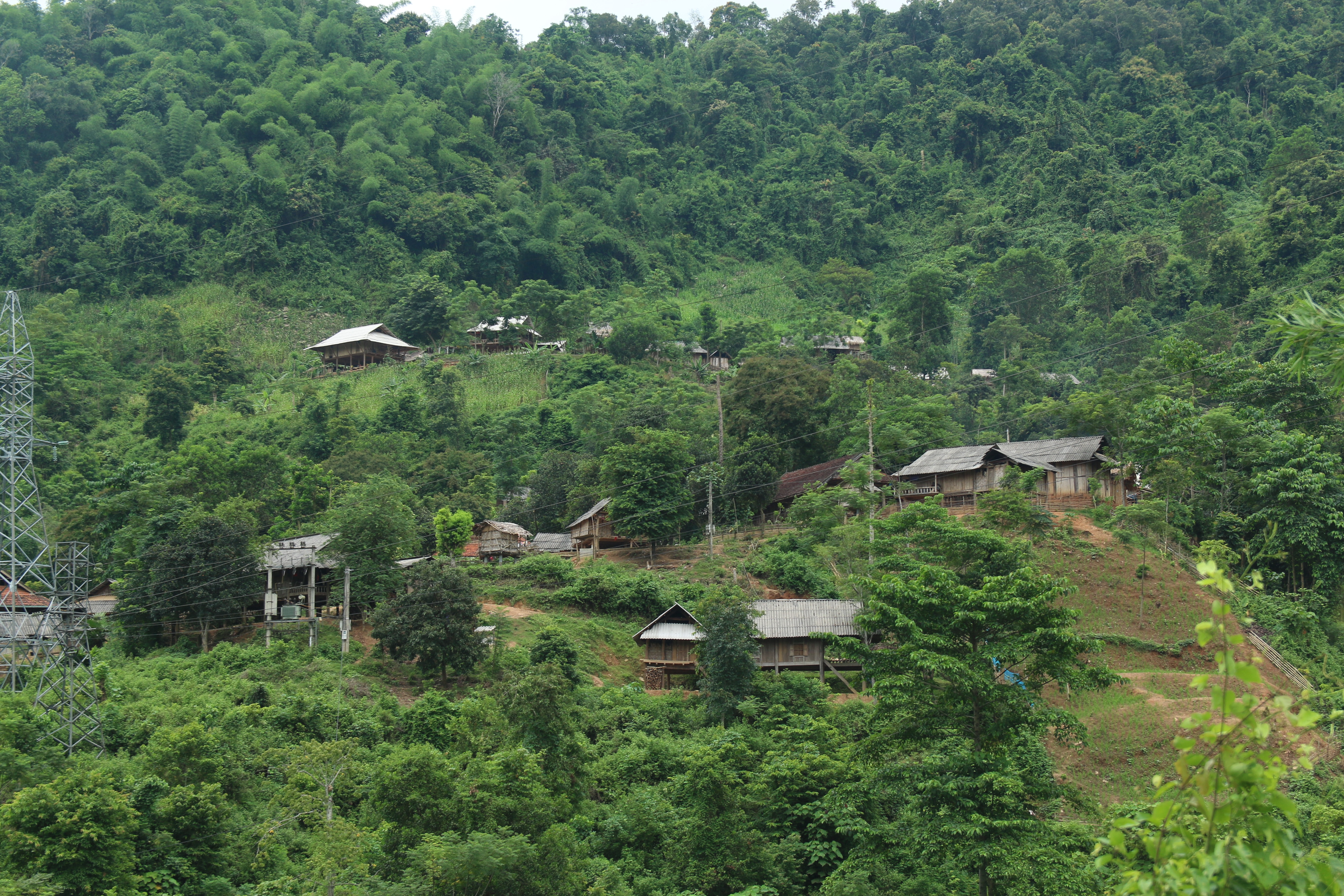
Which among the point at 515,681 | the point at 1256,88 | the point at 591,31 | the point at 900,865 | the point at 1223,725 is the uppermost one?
the point at 591,31

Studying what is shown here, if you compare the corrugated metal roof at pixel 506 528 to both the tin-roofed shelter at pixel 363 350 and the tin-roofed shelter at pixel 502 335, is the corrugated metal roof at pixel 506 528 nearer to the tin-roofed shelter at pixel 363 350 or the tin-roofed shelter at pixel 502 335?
the tin-roofed shelter at pixel 502 335

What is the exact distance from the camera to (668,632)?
98.9ft

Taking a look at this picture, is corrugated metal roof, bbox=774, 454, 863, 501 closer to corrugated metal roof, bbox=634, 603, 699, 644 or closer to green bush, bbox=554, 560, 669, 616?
green bush, bbox=554, 560, 669, 616

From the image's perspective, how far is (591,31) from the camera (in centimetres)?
10156

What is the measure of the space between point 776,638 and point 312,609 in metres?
12.8

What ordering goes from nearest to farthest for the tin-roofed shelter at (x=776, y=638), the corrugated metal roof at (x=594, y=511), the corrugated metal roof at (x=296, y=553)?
1. the tin-roofed shelter at (x=776, y=638)
2. the corrugated metal roof at (x=296, y=553)
3. the corrugated metal roof at (x=594, y=511)

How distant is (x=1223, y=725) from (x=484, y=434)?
45040 mm

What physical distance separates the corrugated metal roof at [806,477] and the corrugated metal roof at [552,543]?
7.92 m

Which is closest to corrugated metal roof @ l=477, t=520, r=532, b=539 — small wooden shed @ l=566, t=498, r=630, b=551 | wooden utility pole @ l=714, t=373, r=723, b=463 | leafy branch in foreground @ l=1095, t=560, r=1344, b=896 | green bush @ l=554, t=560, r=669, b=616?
small wooden shed @ l=566, t=498, r=630, b=551

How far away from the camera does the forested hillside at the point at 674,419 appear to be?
17156mm

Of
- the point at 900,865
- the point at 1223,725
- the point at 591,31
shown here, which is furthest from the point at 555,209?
the point at 1223,725

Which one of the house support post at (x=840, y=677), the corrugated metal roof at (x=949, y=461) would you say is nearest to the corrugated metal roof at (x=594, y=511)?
the corrugated metal roof at (x=949, y=461)

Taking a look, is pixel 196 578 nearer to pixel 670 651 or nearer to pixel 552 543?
pixel 670 651

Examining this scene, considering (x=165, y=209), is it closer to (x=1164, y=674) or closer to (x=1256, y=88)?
(x=1164, y=674)
